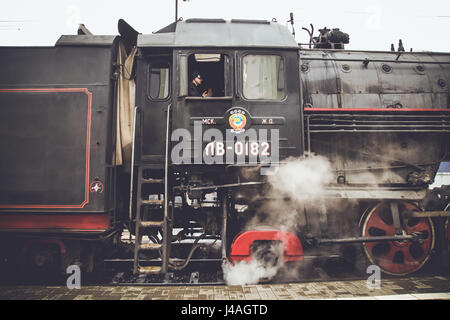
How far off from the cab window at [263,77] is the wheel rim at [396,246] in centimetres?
237

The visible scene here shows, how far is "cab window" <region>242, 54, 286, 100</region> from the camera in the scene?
3910mm

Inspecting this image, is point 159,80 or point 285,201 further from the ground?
point 159,80

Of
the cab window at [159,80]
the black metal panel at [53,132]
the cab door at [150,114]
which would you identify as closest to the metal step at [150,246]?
the black metal panel at [53,132]

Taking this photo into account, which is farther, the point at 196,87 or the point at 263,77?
the point at 196,87

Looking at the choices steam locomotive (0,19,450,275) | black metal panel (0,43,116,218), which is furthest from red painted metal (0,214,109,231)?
black metal panel (0,43,116,218)

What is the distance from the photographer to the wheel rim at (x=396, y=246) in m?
4.24

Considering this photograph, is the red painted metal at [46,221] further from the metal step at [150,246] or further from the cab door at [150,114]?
the cab door at [150,114]

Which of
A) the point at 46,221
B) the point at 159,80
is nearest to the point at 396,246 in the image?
the point at 159,80

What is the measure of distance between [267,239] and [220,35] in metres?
2.97

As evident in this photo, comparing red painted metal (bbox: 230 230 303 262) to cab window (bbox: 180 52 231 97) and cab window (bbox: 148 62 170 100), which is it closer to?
cab window (bbox: 180 52 231 97)

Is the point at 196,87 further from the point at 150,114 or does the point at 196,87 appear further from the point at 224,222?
the point at 224,222

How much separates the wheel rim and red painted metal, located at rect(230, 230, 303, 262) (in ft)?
4.04

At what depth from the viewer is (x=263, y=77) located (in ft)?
12.9

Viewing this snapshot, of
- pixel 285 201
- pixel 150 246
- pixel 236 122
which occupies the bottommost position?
pixel 150 246
